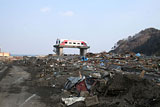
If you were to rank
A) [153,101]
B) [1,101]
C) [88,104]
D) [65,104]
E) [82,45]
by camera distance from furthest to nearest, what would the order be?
1. [82,45]
2. [1,101]
3. [65,104]
4. [88,104]
5. [153,101]

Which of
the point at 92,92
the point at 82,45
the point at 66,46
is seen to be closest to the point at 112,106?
the point at 92,92

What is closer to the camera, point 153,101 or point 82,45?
point 153,101

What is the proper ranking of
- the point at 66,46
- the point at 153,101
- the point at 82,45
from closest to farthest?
Answer: the point at 153,101 < the point at 66,46 < the point at 82,45

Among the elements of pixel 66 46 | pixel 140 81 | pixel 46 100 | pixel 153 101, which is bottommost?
pixel 46 100

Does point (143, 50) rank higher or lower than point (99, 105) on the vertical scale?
higher


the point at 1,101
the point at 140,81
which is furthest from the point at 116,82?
the point at 1,101

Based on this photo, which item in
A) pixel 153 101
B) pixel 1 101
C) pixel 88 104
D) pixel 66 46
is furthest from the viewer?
pixel 66 46

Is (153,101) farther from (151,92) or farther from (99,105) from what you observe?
(99,105)

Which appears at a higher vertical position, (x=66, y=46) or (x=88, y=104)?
(x=66, y=46)

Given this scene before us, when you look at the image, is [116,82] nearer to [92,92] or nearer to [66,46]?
[92,92]

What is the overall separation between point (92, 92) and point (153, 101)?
3.03 m

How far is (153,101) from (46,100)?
488 cm

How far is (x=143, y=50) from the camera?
181 feet

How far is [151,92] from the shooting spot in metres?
5.48
